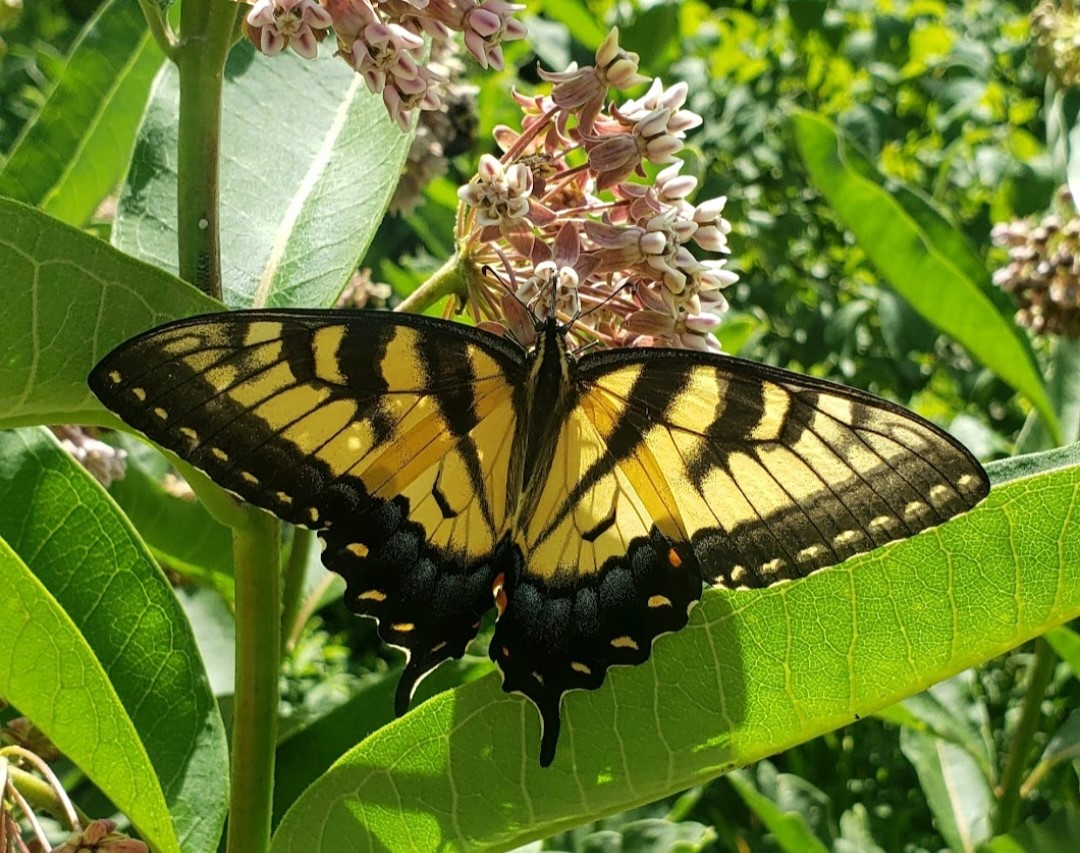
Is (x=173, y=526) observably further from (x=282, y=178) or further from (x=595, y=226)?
(x=595, y=226)

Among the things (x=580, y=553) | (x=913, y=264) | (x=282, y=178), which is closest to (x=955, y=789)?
(x=913, y=264)

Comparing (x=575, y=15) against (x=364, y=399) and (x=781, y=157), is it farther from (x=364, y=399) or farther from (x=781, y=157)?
(x=364, y=399)

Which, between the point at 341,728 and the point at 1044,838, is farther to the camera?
the point at 1044,838

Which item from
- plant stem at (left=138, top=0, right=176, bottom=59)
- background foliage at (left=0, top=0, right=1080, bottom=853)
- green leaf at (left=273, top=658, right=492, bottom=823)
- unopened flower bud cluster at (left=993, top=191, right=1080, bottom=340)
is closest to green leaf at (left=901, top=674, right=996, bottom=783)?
background foliage at (left=0, top=0, right=1080, bottom=853)

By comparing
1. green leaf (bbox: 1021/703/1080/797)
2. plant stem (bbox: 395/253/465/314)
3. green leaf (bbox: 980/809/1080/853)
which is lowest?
green leaf (bbox: 1021/703/1080/797)

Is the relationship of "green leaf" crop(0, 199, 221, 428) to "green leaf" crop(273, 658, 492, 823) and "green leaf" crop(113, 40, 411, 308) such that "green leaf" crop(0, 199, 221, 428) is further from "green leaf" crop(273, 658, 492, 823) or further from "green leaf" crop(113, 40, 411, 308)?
"green leaf" crop(273, 658, 492, 823)

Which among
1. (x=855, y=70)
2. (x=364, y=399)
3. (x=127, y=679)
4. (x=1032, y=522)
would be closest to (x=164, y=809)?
(x=127, y=679)
